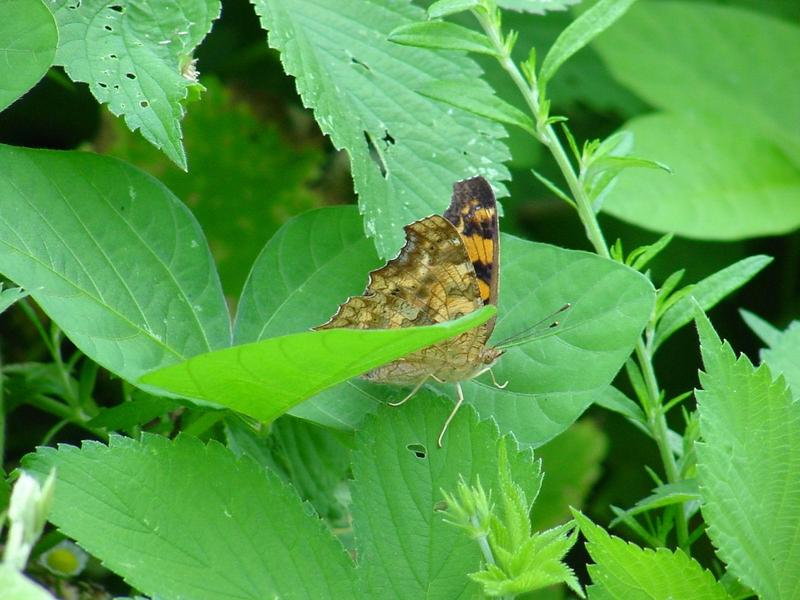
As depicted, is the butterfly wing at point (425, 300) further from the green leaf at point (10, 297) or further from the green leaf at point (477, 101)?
the green leaf at point (10, 297)

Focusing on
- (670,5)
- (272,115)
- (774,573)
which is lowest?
(774,573)

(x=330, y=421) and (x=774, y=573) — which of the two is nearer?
(x=774, y=573)

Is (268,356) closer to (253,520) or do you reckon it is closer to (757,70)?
(253,520)

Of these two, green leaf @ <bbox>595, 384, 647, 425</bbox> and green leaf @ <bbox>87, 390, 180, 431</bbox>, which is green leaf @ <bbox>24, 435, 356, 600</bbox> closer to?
green leaf @ <bbox>87, 390, 180, 431</bbox>

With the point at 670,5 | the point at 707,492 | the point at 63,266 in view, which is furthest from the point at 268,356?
the point at 670,5

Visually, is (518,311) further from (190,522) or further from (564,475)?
(564,475)

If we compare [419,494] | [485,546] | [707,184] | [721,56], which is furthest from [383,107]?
[721,56]

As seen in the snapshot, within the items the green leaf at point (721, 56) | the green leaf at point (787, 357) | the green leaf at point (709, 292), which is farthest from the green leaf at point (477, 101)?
the green leaf at point (721, 56)
